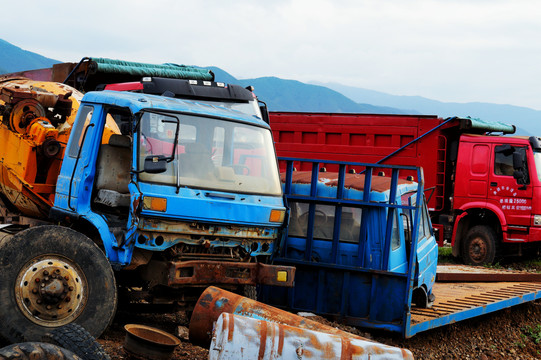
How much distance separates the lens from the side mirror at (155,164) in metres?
5.54

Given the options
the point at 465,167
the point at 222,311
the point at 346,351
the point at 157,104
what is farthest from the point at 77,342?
the point at 465,167

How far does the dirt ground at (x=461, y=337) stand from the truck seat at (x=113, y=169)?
1170mm

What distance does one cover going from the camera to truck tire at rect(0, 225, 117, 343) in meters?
5.04

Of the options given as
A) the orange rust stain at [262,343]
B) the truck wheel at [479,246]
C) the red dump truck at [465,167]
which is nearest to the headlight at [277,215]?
the orange rust stain at [262,343]

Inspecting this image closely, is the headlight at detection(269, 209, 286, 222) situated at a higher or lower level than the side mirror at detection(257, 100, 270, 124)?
lower

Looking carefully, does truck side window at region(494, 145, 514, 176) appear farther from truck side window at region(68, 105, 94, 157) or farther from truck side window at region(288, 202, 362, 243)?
truck side window at region(68, 105, 94, 157)

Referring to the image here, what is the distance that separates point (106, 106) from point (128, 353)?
88.3 inches

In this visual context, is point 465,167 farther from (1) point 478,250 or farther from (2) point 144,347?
(2) point 144,347

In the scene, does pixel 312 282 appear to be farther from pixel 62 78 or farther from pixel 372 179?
pixel 62 78

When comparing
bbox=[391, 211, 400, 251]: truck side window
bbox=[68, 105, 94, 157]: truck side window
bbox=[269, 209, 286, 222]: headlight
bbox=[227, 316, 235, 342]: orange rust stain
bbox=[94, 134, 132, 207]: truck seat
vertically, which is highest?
bbox=[68, 105, 94, 157]: truck side window

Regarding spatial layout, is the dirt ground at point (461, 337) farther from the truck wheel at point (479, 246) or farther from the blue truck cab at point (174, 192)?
the truck wheel at point (479, 246)

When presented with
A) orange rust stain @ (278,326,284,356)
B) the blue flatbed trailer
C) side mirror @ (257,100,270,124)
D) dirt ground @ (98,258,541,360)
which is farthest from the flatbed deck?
side mirror @ (257,100,270,124)

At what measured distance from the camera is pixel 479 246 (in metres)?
13.9

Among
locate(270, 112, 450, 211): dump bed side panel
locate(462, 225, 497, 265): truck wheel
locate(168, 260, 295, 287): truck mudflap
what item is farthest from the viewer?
locate(462, 225, 497, 265): truck wheel
